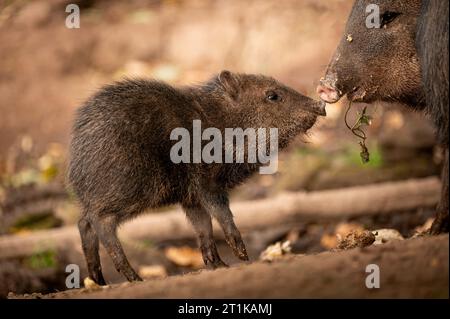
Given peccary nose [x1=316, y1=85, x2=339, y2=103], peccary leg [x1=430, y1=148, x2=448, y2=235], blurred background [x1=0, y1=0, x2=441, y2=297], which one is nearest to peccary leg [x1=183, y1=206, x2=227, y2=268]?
peccary nose [x1=316, y1=85, x2=339, y2=103]

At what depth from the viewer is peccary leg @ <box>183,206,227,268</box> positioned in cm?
632

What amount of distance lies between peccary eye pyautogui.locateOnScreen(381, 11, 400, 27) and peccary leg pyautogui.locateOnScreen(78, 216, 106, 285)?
8.34ft

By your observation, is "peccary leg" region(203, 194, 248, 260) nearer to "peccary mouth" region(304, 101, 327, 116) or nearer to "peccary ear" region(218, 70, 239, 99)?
"peccary ear" region(218, 70, 239, 99)

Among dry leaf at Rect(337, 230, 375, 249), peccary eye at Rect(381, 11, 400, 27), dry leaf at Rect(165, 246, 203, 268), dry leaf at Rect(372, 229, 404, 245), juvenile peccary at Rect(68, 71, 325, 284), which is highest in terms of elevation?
peccary eye at Rect(381, 11, 400, 27)

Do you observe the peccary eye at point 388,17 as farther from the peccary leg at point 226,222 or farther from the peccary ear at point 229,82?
the peccary leg at point 226,222

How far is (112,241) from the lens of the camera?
5820 millimetres

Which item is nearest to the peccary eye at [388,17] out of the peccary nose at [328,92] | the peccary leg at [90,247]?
the peccary nose at [328,92]

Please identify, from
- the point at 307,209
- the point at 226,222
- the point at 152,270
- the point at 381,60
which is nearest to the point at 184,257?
the point at 152,270

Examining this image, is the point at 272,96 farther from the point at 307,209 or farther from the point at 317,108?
the point at 307,209

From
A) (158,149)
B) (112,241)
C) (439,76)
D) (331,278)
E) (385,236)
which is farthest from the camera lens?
(385,236)

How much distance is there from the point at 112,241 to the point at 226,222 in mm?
868

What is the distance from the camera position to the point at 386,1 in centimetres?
602

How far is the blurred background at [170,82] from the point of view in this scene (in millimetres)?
8781
